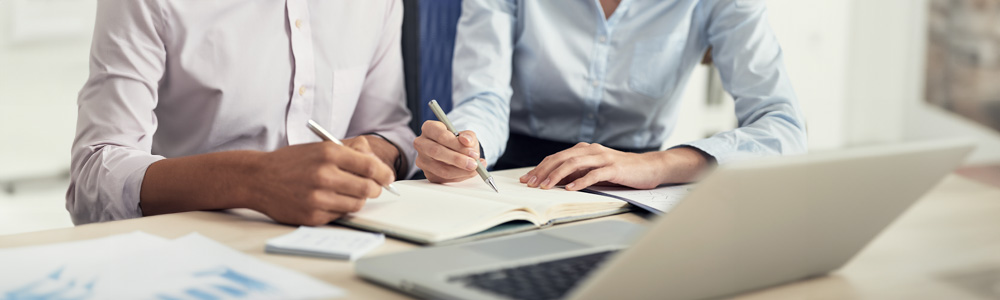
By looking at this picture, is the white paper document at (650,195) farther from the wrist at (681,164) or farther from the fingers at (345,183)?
the fingers at (345,183)

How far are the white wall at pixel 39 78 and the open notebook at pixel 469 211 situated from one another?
7.58 feet

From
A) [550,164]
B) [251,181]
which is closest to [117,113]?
[251,181]

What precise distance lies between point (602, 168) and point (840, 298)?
408mm

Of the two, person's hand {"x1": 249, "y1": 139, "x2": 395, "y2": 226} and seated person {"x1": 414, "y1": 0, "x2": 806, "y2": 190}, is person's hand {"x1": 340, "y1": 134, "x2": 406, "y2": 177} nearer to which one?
seated person {"x1": 414, "y1": 0, "x2": 806, "y2": 190}

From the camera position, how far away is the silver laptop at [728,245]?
0.50 metres

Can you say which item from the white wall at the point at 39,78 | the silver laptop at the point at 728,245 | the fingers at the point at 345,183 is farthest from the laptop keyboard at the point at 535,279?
the white wall at the point at 39,78

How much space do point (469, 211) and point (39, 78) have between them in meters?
2.53

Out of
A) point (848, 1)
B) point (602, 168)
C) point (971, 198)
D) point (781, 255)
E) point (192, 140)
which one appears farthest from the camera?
point (848, 1)

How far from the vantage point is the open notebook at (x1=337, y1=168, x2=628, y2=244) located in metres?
0.79

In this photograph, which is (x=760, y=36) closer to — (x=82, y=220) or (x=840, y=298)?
(x=840, y=298)

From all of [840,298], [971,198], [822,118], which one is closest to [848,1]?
[822,118]

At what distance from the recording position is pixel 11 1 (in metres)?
2.71

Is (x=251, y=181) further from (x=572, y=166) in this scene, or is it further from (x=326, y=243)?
(x=572, y=166)

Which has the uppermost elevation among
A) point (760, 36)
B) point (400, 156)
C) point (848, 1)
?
point (760, 36)
